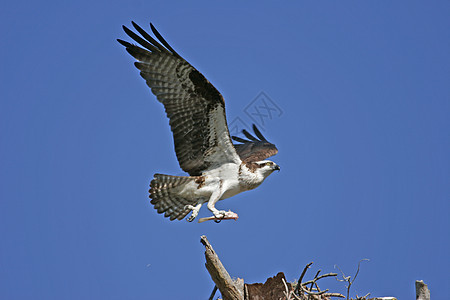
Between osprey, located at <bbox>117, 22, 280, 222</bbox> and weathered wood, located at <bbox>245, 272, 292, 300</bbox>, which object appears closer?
weathered wood, located at <bbox>245, 272, 292, 300</bbox>

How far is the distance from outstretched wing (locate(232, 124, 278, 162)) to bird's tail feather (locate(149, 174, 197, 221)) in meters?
1.50

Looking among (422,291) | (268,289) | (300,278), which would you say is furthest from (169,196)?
(422,291)

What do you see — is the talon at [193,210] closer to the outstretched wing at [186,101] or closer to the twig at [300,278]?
the outstretched wing at [186,101]

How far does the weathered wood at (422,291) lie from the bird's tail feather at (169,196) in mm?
3487

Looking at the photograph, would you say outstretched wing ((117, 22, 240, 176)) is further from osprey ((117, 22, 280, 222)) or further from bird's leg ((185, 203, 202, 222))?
bird's leg ((185, 203, 202, 222))

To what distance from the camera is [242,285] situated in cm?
612

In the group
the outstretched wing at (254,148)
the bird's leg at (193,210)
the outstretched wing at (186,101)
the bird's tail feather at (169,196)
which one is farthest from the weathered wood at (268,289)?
the outstretched wing at (254,148)

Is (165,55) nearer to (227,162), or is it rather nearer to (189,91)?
(189,91)

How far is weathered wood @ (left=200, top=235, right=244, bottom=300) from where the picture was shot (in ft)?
19.6

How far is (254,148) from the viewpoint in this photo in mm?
9789

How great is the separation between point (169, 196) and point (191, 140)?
89 centimetres

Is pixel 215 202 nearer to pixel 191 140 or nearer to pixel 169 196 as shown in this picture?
pixel 169 196

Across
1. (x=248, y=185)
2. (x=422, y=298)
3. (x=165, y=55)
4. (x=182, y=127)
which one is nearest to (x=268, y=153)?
(x=248, y=185)

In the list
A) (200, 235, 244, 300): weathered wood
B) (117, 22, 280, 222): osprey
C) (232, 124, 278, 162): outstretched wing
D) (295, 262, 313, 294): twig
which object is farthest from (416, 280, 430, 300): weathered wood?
(232, 124, 278, 162): outstretched wing
